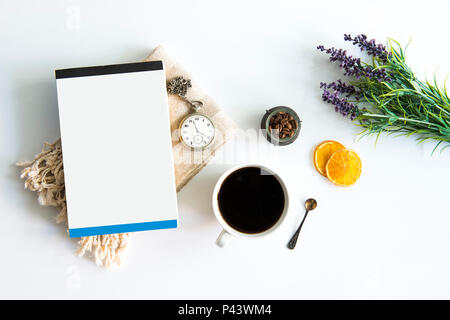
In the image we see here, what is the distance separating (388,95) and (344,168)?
0.20m

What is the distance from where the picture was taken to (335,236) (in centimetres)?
94

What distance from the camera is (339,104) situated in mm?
899

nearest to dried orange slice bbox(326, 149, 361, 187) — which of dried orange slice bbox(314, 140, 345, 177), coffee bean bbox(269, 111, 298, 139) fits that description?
dried orange slice bbox(314, 140, 345, 177)

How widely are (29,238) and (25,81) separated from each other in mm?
386

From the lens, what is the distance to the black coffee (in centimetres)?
82

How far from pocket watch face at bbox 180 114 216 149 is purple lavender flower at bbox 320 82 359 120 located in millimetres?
294

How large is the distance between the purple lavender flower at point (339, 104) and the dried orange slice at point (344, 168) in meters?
0.09

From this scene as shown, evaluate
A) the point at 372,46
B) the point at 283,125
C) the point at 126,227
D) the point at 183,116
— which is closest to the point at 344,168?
the point at 283,125

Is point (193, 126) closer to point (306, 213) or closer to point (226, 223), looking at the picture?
point (226, 223)

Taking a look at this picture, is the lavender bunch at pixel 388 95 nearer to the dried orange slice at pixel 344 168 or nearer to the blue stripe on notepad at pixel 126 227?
the dried orange slice at pixel 344 168

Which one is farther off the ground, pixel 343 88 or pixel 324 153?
pixel 343 88

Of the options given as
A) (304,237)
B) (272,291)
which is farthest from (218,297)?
(304,237)
